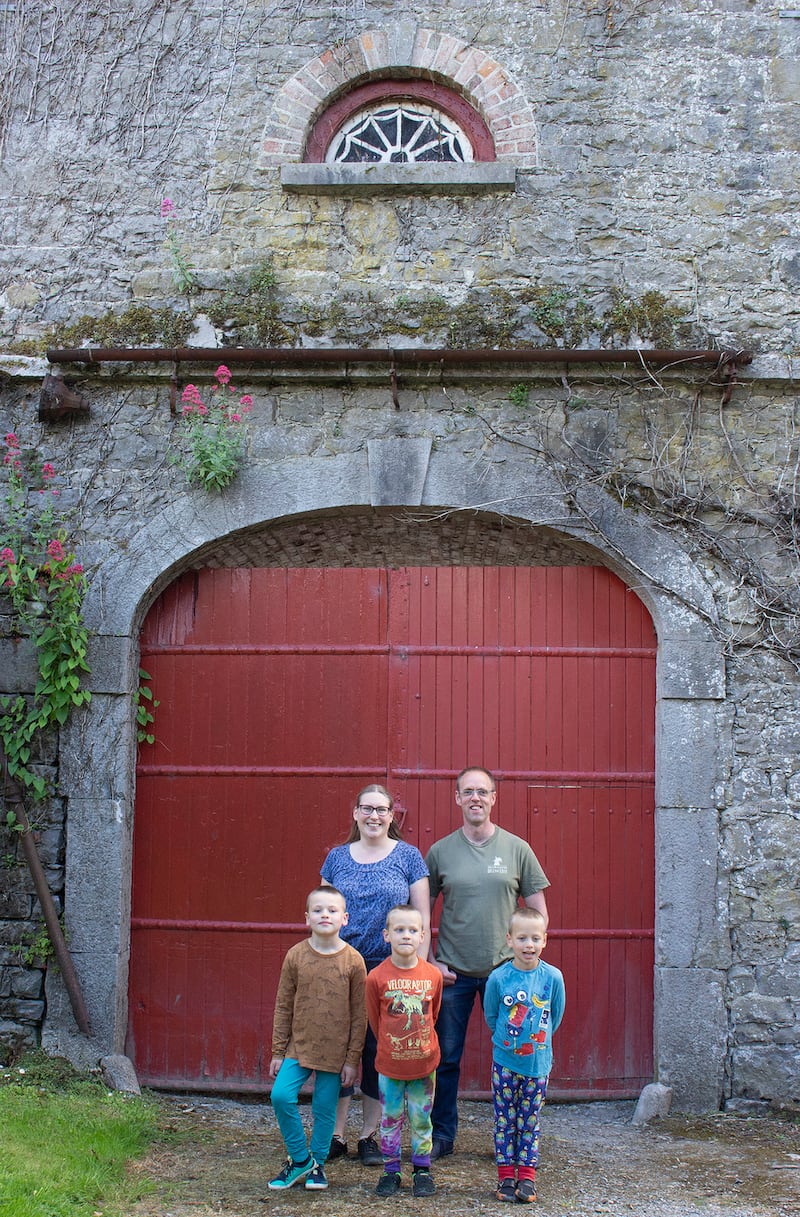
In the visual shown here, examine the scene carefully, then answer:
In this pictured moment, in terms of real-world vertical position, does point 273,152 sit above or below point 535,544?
above

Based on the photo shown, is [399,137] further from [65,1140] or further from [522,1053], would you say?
[65,1140]

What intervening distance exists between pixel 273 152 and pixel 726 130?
219cm

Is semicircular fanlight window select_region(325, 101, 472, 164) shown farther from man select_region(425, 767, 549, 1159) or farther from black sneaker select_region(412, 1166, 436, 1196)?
black sneaker select_region(412, 1166, 436, 1196)

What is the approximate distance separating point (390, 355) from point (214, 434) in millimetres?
915

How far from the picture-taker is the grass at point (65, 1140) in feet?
10.7

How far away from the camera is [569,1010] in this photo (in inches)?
188

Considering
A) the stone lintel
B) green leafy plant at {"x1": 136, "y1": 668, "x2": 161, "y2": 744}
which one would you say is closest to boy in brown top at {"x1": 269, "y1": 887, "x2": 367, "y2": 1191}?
green leafy plant at {"x1": 136, "y1": 668, "x2": 161, "y2": 744}

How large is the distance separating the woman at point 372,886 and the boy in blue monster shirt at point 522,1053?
13.9 inches

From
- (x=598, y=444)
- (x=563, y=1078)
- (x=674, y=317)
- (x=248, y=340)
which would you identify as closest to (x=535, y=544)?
(x=598, y=444)

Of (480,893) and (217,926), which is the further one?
(217,926)

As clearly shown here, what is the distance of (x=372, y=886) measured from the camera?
3.68 m

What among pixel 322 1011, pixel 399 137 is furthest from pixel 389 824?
pixel 399 137

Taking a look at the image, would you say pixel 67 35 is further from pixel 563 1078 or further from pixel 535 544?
pixel 563 1078

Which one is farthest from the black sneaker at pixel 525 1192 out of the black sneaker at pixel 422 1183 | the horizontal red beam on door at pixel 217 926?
the horizontal red beam on door at pixel 217 926
